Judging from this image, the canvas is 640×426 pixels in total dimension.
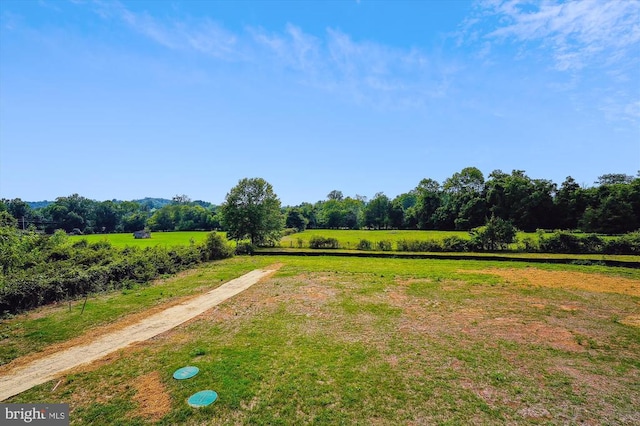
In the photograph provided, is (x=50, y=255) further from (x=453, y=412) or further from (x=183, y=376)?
(x=453, y=412)

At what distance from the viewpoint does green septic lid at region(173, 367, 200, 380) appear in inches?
285

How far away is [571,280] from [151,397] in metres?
22.7

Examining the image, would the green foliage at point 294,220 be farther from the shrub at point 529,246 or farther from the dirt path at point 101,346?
the dirt path at point 101,346

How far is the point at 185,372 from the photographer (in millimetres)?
7449

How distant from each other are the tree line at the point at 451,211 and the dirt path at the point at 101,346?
23.2 meters

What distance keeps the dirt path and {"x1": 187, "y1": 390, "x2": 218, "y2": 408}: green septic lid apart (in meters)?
4.10

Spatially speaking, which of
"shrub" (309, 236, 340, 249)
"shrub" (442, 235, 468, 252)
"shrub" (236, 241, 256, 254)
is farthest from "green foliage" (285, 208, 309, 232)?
"shrub" (442, 235, 468, 252)

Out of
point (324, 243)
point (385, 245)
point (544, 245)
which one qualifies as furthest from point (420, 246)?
point (544, 245)

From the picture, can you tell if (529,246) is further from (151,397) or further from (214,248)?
(151,397)

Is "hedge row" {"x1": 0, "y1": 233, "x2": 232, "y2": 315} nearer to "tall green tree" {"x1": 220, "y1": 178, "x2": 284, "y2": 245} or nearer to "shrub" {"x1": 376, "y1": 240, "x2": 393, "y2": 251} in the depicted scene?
"tall green tree" {"x1": 220, "y1": 178, "x2": 284, "y2": 245}

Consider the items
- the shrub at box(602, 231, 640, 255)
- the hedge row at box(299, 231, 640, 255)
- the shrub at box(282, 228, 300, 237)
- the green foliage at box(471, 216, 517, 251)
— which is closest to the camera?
the shrub at box(602, 231, 640, 255)

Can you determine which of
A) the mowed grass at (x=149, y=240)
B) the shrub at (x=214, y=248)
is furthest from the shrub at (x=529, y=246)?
the mowed grass at (x=149, y=240)

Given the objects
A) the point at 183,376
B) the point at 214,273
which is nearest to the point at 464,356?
the point at 183,376

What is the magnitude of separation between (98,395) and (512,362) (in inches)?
407
